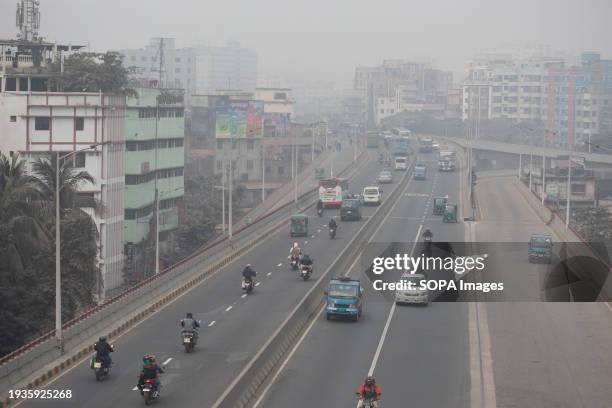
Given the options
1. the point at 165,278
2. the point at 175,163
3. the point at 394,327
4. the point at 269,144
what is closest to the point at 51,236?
the point at 165,278

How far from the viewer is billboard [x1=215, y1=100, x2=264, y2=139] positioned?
156500 millimetres

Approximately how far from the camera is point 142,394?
29.4 meters

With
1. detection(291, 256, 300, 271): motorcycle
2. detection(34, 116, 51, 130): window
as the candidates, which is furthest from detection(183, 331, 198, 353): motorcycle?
detection(34, 116, 51, 130): window

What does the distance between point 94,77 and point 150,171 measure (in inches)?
402

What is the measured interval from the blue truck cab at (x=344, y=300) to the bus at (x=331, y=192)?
162 feet

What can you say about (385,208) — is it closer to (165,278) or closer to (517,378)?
(165,278)

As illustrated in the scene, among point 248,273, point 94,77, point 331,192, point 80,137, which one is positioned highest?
point 94,77

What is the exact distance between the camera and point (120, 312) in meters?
43.1

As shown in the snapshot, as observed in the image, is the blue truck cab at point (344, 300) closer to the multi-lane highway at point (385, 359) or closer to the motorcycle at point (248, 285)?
the multi-lane highway at point (385, 359)

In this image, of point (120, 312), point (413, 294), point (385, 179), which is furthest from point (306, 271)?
point (385, 179)

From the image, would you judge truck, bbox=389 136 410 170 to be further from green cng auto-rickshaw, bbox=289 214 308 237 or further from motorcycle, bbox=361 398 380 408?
motorcycle, bbox=361 398 380 408

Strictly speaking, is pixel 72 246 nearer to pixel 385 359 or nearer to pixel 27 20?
pixel 385 359

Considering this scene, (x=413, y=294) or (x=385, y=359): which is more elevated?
(x=413, y=294)

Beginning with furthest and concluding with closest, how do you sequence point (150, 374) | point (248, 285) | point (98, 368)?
point (248, 285), point (98, 368), point (150, 374)
